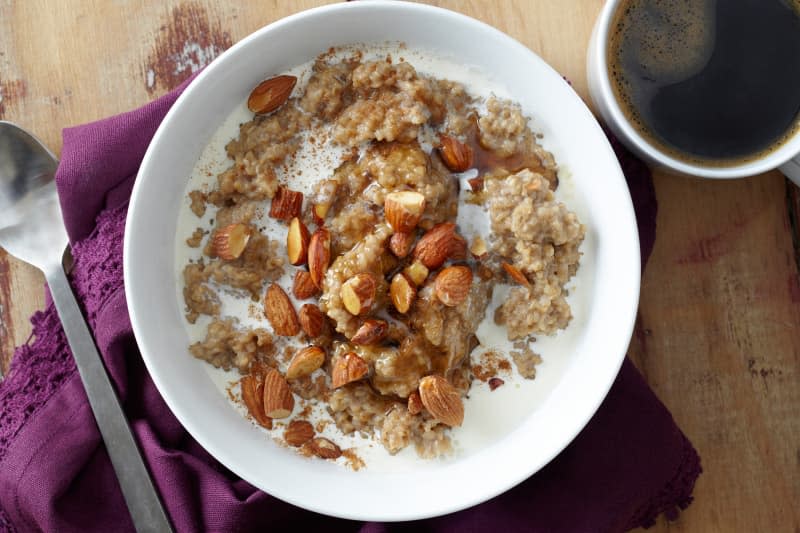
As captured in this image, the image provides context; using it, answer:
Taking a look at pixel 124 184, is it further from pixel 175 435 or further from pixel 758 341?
pixel 758 341

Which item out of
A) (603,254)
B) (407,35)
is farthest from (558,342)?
(407,35)

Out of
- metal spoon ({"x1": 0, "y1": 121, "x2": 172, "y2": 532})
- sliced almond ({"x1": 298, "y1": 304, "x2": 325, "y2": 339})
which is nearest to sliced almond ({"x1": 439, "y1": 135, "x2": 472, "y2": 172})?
sliced almond ({"x1": 298, "y1": 304, "x2": 325, "y2": 339})

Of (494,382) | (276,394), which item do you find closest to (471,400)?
(494,382)

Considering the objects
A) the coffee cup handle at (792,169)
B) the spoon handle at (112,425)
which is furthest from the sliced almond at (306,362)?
the coffee cup handle at (792,169)

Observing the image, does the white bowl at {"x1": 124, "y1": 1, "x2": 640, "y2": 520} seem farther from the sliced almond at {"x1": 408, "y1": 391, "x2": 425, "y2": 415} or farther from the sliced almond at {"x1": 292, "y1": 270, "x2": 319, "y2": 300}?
the sliced almond at {"x1": 292, "y1": 270, "x2": 319, "y2": 300}

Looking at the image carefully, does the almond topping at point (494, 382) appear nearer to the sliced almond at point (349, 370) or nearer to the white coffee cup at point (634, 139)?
the sliced almond at point (349, 370)

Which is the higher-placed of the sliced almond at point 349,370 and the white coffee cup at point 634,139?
the white coffee cup at point 634,139
